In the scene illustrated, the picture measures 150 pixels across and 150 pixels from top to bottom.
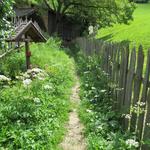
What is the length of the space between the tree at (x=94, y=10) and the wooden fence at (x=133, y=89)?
20628 millimetres

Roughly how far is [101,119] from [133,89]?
1.01m

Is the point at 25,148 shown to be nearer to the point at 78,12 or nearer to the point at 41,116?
the point at 41,116

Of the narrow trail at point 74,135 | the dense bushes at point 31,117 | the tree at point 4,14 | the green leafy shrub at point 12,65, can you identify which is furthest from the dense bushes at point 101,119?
the tree at point 4,14

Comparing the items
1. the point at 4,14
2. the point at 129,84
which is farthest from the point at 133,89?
the point at 4,14

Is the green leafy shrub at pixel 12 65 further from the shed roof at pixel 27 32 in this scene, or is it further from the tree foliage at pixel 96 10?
the tree foliage at pixel 96 10

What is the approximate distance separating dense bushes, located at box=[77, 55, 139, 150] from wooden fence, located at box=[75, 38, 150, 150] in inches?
8.6

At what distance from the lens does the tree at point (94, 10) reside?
28.2 metres

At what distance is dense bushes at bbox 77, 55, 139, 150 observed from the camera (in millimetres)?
5680

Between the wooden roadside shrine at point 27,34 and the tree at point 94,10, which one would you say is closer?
the wooden roadside shrine at point 27,34

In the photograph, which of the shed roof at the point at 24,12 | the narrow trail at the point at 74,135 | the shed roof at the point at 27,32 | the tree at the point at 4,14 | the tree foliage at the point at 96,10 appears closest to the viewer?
the narrow trail at the point at 74,135

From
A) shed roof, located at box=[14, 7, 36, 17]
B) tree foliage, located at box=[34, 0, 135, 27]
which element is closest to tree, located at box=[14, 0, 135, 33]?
tree foliage, located at box=[34, 0, 135, 27]

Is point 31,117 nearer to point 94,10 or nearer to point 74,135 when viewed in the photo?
point 74,135

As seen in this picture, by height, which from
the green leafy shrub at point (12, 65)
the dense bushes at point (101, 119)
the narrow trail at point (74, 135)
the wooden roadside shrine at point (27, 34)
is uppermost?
the wooden roadside shrine at point (27, 34)

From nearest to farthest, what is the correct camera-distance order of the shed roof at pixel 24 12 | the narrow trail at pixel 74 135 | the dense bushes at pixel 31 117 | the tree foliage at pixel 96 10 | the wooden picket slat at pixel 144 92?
1. the wooden picket slat at pixel 144 92
2. the dense bushes at pixel 31 117
3. the narrow trail at pixel 74 135
4. the shed roof at pixel 24 12
5. the tree foliage at pixel 96 10
